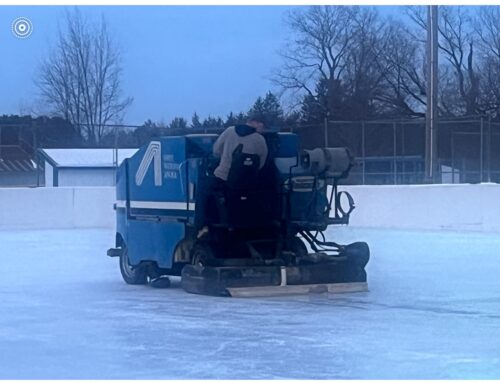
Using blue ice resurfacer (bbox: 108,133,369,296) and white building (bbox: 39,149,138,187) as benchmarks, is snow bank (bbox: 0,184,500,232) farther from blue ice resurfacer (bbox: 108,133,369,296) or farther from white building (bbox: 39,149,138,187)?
blue ice resurfacer (bbox: 108,133,369,296)

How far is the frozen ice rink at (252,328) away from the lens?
7340 millimetres

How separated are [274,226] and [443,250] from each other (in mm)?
5588

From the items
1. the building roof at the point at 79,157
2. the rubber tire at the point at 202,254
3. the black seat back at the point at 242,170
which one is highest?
the building roof at the point at 79,157

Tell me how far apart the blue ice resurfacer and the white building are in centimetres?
1948

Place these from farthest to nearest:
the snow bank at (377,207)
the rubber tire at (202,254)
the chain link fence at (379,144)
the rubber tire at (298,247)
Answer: the chain link fence at (379,144)
the snow bank at (377,207)
the rubber tire at (298,247)
the rubber tire at (202,254)

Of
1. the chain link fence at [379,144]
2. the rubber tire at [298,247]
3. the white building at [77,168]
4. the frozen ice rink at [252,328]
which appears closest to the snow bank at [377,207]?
the chain link fence at [379,144]

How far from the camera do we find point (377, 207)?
74.8ft

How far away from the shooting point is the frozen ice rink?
7.34 metres

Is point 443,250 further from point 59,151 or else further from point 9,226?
point 59,151

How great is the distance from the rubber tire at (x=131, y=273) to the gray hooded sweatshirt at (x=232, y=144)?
1.93 metres

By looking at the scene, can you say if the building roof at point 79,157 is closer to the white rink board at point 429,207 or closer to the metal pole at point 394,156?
the metal pole at point 394,156

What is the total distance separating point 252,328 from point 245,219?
267cm

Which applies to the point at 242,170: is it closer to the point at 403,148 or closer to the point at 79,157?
the point at 403,148

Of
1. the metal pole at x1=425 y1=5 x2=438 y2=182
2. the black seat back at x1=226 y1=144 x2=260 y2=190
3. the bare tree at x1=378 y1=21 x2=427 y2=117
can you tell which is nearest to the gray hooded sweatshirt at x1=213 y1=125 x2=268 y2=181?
the black seat back at x1=226 y1=144 x2=260 y2=190
